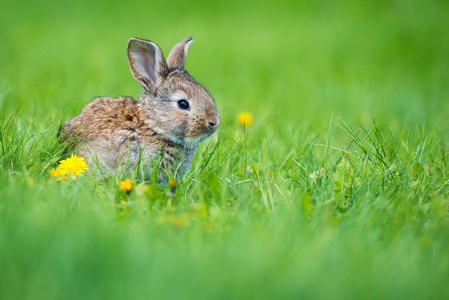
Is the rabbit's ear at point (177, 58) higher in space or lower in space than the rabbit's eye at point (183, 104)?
higher

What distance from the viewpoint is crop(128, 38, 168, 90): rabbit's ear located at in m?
4.22

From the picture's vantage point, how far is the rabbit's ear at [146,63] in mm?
4223

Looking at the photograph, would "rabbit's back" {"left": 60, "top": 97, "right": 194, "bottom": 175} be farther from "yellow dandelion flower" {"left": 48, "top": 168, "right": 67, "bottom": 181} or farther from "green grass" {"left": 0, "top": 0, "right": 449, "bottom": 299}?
"yellow dandelion flower" {"left": 48, "top": 168, "right": 67, "bottom": 181}

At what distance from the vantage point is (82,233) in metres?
2.50

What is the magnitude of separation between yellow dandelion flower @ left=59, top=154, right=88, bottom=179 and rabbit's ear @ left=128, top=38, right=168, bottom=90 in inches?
40.6

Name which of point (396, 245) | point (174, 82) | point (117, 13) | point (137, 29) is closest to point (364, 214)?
point (396, 245)

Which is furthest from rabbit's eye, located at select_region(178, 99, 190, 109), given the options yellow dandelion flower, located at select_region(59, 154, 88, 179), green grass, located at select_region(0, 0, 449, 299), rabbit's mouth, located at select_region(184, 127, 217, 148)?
yellow dandelion flower, located at select_region(59, 154, 88, 179)

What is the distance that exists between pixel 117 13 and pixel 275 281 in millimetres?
10674

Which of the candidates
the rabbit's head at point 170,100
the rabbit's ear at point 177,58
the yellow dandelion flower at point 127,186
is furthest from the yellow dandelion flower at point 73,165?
the rabbit's ear at point 177,58

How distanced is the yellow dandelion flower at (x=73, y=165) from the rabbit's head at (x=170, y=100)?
73 cm

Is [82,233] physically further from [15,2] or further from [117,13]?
[15,2]

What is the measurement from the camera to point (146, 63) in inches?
169

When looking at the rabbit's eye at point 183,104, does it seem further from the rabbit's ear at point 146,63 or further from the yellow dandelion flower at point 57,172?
the yellow dandelion flower at point 57,172

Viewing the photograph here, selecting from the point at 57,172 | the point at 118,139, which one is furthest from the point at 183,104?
the point at 57,172
